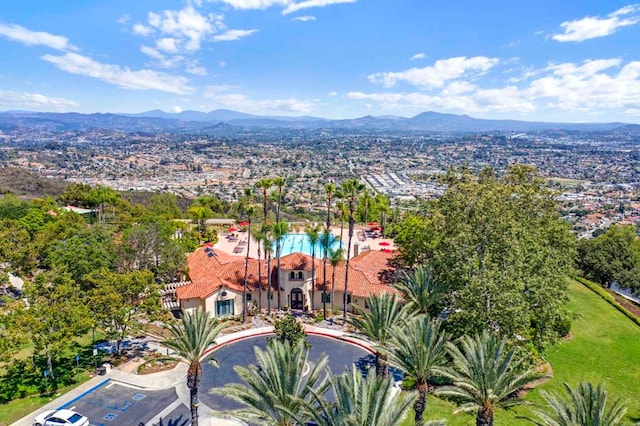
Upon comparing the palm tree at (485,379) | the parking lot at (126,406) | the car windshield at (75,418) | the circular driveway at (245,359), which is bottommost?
the circular driveway at (245,359)

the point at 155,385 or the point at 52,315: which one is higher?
the point at 52,315

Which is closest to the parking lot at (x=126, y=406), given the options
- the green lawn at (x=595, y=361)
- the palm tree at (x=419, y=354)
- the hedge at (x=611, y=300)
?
the palm tree at (x=419, y=354)

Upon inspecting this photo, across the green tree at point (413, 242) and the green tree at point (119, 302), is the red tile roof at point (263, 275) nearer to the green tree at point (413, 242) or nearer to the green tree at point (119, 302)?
the green tree at point (413, 242)

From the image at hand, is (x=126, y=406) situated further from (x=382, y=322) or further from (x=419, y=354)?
(x=419, y=354)

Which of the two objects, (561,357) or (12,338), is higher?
(12,338)

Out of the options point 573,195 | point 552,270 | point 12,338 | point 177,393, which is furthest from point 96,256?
point 573,195

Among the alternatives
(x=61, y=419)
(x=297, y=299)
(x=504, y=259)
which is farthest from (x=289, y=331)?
(x=504, y=259)

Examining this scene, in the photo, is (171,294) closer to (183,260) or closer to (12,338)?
(183,260)
